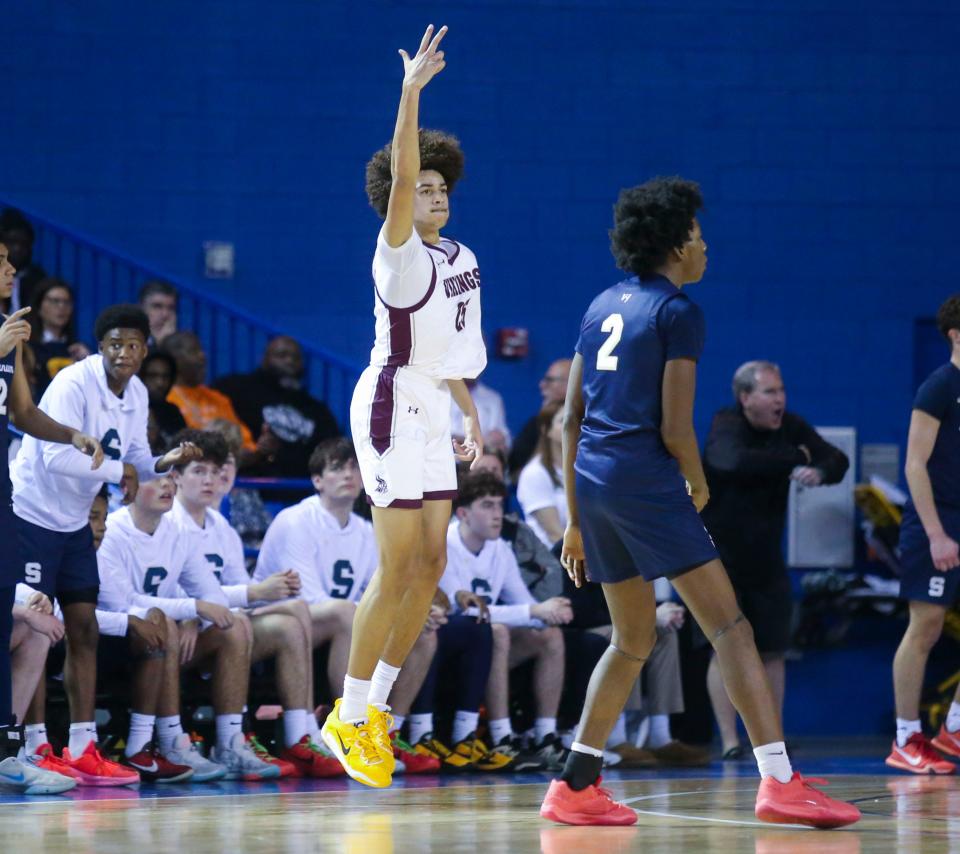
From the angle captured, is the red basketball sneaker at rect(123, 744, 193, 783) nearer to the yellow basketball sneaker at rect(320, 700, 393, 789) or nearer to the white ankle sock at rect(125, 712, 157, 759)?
the white ankle sock at rect(125, 712, 157, 759)

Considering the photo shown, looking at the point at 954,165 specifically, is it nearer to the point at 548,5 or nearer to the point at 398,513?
the point at 548,5

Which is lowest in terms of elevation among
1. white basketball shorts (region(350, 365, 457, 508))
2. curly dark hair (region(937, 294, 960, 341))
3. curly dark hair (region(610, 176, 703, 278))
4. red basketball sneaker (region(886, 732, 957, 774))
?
red basketball sneaker (region(886, 732, 957, 774))

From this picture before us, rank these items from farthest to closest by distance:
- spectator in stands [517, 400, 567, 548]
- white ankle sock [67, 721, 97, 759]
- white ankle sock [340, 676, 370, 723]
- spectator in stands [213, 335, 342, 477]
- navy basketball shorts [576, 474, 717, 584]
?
1. spectator in stands [213, 335, 342, 477]
2. spectator in stands [517, 400, 567, 548]
3. white ankle sock [67, 721, 97, 759]
4. white ankle sock [340, 676, 370, 723]
5. navy basketball shorts [576, 474, 717, 584]

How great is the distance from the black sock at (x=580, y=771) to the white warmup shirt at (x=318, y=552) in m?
2.70

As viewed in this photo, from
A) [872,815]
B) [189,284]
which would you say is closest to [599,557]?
[872,815]

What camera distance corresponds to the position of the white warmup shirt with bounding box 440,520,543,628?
25.2 feet

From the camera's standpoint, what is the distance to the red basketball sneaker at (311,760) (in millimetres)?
6781

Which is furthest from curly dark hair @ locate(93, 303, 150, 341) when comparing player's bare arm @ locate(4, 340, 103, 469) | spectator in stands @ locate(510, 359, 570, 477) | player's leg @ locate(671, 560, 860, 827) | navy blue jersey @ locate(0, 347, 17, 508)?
spectator in stands @ locate(510, 359, 570, 477)

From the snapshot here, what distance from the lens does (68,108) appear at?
10.2 metres

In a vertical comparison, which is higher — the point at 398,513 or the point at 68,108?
the point at 68,108

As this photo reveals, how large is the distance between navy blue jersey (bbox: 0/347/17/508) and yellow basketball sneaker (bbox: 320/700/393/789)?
59.4 inches

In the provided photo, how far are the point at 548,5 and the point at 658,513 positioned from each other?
21.8 ft

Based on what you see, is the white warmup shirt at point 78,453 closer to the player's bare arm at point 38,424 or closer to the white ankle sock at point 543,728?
the player's bare arm at point 38,424

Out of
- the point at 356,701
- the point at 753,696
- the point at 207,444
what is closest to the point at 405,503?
the point at 356,701
